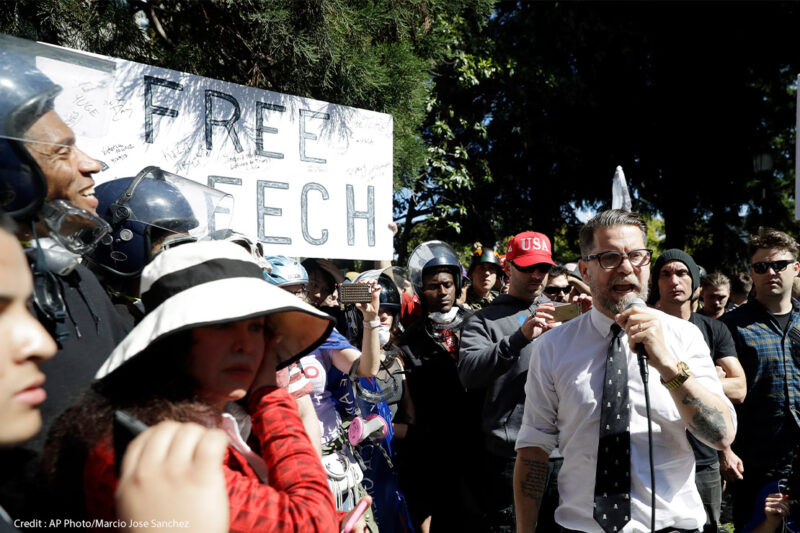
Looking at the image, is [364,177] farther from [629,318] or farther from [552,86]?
[552,86]

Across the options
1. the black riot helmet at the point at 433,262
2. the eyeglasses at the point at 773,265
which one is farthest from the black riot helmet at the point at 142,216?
the eyeglasses at the point at 773,265

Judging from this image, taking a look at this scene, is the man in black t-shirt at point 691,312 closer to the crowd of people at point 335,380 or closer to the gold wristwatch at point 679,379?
the crowd of people at point 335,380

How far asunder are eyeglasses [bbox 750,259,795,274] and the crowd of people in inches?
0.6

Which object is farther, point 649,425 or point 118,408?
point 649,425

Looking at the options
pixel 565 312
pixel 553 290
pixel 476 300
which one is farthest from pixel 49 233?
pixel 476 300

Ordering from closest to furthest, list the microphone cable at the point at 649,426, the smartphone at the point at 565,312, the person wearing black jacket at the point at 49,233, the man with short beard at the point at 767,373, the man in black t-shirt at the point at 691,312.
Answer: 1. the person wearing black jacket at the point at 49,233
2. the microphone cable at the point at 649,426
3. the smartphone at the point at 565,312
4. the man in black t-shirt at the point at 691,312
5. the man with short beard at the point at 767,373

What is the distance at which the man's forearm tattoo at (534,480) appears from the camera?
9.05 ft

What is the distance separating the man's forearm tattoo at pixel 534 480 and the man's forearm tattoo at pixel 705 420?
688 mm

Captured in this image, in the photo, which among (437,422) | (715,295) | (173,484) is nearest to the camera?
(173,484)

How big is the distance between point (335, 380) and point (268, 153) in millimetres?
1446

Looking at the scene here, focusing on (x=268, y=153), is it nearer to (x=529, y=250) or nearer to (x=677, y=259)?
(x=529, y=250)

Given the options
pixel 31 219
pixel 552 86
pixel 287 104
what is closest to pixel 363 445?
pixel 287 104

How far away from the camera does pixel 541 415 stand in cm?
279

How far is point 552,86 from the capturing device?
12555mm
